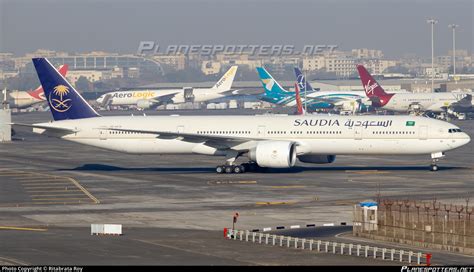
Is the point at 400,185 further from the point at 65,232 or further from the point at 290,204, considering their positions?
the point at 65,232

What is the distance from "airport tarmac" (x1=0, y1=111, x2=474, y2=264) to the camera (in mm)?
41781

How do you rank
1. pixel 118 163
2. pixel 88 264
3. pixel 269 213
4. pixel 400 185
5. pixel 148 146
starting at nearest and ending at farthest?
pixel 88 264 → pixel 269 213 → pixel 400 185 → pixel 148 146 → pixel 118 163

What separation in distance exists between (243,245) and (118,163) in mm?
54509

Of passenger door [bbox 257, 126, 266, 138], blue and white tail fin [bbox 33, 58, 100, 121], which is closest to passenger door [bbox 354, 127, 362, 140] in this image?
passenger door [bbox 257, 126, 266, 138]

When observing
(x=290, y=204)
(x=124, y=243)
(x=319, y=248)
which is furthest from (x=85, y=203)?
(x=319, y=248)

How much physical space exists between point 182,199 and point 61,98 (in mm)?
26626

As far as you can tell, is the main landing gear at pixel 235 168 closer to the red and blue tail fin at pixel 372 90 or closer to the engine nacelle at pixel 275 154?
the engine nacelle at pixel 275 154

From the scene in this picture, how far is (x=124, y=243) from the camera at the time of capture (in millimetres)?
44344

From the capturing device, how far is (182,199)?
211 feet

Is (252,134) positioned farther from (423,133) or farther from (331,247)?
(331,247)

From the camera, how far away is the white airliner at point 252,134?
7900 centimetres

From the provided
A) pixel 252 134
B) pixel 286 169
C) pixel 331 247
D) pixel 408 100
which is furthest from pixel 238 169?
pixel 408 100

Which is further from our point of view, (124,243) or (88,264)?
(124,243)

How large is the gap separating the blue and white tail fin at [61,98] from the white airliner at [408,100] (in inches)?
4017
